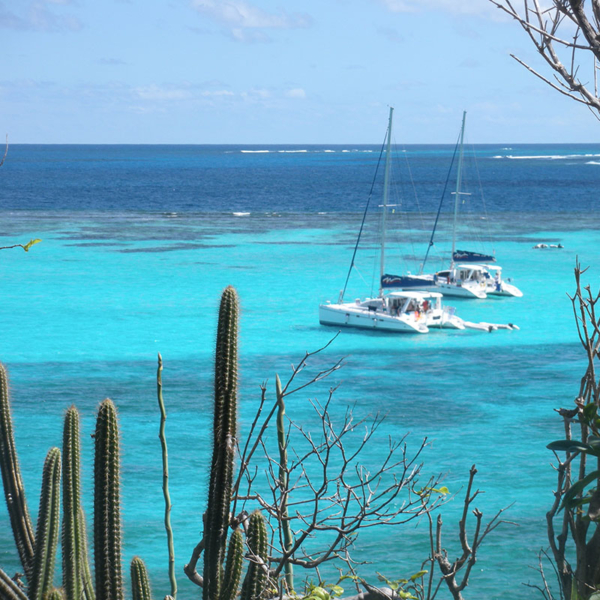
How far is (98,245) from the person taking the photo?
170ft

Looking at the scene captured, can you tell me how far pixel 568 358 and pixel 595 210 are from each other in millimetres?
56400

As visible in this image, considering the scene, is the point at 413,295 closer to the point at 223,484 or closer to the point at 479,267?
the point at 479,267

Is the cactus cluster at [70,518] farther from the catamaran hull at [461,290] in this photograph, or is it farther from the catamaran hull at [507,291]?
the catamaran hull at [507,291]

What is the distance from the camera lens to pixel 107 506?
438cm

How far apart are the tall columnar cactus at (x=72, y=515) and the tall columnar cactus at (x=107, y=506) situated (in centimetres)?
121

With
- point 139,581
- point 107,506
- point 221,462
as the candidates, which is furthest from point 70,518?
point 221,462

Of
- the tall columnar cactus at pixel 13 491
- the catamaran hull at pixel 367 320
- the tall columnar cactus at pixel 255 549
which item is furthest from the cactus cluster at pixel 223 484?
the catamaran hull at pixel 367 320

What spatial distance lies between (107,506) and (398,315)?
2755 centimetres

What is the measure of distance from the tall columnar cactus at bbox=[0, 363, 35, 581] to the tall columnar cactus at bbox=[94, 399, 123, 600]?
7.55ft

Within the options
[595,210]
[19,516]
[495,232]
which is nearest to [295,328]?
[19,516]

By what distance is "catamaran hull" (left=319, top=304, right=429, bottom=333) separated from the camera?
30719 millimetres

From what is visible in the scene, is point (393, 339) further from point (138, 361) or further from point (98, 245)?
point (98, 245)

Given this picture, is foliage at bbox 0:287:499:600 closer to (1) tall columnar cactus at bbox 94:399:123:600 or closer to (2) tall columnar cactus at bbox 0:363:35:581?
→ (1) tall columnar cactus at bbox 94:399:123:600

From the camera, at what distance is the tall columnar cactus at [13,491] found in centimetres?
659
